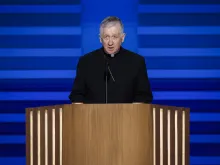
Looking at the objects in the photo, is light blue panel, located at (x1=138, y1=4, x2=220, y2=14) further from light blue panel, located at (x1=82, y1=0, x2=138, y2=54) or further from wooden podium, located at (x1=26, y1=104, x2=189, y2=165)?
wooden podium, located at (x1=26, y1=104, x2=189, y2=165)

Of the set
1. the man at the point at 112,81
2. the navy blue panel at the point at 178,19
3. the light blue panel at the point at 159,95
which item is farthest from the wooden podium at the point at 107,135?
the navy blue panel at the point at 178,19

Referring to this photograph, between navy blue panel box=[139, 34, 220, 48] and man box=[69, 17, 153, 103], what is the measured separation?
2.76 feet

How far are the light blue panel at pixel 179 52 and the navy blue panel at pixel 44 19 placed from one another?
0.63 metres

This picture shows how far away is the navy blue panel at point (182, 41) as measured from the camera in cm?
323

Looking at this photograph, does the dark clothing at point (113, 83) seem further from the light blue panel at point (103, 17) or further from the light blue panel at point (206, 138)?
the light blue panel at point (206, 138)

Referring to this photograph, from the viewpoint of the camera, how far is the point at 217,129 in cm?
333

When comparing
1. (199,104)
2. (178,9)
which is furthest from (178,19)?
(199,104)

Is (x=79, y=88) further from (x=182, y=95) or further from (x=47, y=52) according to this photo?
(x=182, y=95)

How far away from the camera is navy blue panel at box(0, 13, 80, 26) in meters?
3.24

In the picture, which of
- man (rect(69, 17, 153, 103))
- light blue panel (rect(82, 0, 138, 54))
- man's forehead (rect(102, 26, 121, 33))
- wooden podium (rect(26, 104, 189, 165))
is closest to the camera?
wooden podium (rect(26, 104, 189, 165))

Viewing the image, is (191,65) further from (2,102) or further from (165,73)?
(2,102)

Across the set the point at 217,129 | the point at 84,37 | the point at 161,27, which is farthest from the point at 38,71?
the point at 217,129

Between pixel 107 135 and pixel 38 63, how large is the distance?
176 cm


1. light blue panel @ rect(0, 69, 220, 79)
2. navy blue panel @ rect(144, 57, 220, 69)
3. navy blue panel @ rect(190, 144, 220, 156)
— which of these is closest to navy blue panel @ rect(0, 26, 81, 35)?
light blue panel @ rect(0, 69, 220, 79)
